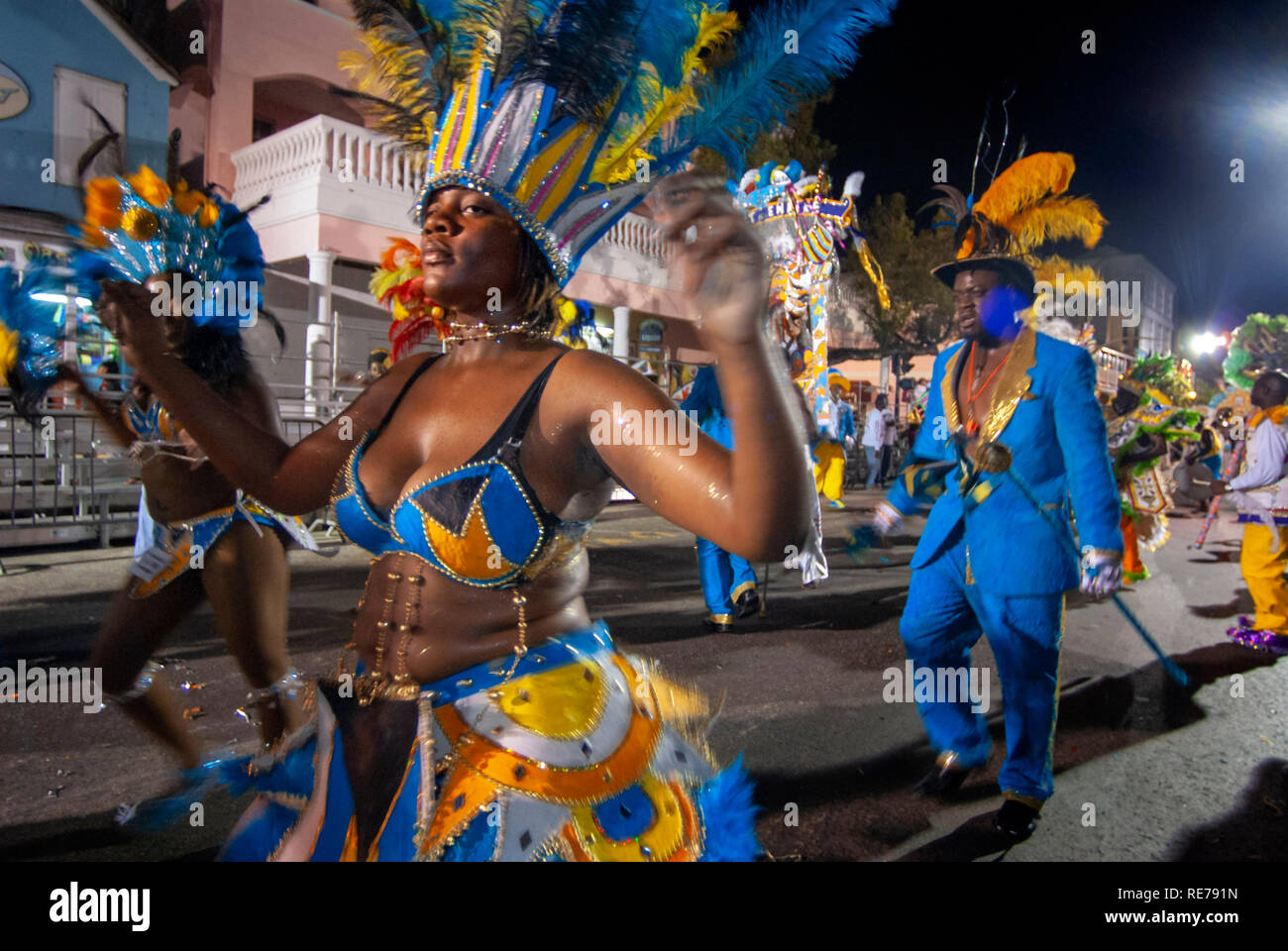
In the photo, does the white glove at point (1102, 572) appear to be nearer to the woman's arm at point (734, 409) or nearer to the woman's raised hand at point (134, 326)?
the woman's arm at point (734, 409)

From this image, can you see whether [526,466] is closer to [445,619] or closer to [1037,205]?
[445,619]

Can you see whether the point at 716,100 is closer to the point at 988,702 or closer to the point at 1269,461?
the point at 988,702

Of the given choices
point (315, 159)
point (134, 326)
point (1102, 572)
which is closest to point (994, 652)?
point (1102, 572)

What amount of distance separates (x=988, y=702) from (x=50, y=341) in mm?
4963

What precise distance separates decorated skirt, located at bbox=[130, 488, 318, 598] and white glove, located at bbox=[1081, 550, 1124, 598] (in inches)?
121

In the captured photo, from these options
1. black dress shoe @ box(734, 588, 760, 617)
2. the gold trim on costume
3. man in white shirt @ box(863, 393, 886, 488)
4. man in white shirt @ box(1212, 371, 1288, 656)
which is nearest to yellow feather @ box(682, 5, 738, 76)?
the gold trim on costume

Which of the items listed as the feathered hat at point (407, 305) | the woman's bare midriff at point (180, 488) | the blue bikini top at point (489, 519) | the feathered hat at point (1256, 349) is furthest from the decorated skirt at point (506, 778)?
the feathered hat at point (1256, 349)

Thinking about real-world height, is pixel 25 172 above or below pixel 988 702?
above

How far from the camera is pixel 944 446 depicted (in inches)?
143

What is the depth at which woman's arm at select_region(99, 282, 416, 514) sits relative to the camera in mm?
1705

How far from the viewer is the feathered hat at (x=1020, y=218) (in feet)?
11.8

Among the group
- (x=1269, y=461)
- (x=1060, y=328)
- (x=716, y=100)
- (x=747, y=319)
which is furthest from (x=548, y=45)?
(x=1269, y=461)

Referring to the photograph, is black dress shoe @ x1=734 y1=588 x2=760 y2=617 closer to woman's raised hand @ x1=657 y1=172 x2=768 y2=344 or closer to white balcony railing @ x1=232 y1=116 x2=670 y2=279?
woman's raised hand @ x1=657 y1=172 x2=768 y2=344

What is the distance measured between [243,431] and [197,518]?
1585 millimetres
